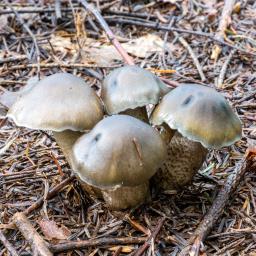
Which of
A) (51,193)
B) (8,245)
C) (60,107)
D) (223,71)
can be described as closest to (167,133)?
(60,107)

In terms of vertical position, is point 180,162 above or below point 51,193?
above

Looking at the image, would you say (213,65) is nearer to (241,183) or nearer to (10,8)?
(241,183)

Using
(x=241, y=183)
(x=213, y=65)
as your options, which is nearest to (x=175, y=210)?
(x=241, y=183)

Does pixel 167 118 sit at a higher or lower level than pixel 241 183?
higher

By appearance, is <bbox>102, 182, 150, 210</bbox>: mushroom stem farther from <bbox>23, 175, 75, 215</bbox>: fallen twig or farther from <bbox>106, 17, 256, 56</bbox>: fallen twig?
<bbox>106, 17, 256, 56</bbox>: fallen twig

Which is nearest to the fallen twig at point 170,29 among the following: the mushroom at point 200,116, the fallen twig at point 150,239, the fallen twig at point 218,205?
the fallen twig at point 218,205

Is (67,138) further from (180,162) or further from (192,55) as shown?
(192,55)

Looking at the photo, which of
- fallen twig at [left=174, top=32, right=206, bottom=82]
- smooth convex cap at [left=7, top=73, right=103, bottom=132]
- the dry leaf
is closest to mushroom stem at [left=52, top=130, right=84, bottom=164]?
smooth convex cap at [left=7, top=73, right=103, bottom=132]
